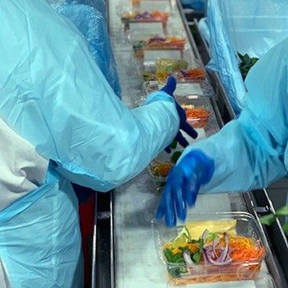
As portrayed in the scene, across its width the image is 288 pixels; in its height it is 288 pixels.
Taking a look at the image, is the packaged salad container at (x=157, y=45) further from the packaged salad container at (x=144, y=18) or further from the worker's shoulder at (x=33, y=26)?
the worker's shoulder at (x=33, y=26)

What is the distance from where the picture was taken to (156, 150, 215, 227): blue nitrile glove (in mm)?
1227

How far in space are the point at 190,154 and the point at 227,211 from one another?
0.99ft

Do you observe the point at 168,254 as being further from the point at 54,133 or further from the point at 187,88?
the point at 187,88

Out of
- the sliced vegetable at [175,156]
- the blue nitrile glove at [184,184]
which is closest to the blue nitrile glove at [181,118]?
the sliced vegetable at [175,156]

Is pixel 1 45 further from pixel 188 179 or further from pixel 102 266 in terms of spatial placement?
pixel 102 266

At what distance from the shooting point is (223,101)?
2.04 m

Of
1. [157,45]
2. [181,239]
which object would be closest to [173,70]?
[157,45]

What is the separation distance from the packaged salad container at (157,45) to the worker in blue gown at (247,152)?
3.21ft

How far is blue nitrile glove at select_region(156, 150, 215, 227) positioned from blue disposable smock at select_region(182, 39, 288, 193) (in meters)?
0.04

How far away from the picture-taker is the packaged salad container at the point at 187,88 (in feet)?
6.51

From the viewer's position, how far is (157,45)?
2.32 metres

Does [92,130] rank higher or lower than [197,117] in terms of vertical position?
higher

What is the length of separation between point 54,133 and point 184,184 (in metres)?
0.31

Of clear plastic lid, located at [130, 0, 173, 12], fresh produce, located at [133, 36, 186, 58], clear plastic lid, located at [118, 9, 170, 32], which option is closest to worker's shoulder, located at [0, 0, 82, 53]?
fresh produce, located at [133, 36, 186, 58]
